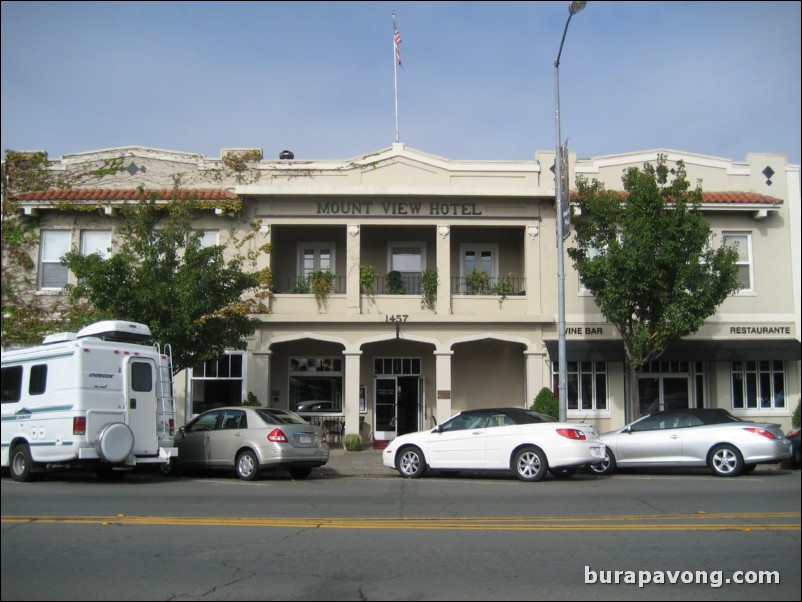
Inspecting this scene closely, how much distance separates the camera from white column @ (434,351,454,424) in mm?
22578

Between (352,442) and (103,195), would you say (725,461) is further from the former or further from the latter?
(103,195)

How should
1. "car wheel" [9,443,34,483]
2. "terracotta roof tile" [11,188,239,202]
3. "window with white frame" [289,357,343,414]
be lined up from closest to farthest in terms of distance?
"car wheel" [9,443,34,483], "terracotta roof tile" [11,188,239,202], "window with white frame" [289,357,343,414]

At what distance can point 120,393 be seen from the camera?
14438mm

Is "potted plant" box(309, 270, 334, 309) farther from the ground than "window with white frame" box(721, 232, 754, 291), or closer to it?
closer to it

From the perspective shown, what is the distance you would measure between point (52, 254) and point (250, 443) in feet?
36.3

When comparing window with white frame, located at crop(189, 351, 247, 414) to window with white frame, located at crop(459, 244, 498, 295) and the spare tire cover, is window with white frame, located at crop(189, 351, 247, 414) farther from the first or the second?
the spare tire cover

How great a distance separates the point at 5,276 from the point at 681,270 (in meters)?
18.3

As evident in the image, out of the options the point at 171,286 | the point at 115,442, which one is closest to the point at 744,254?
the point at 171,286

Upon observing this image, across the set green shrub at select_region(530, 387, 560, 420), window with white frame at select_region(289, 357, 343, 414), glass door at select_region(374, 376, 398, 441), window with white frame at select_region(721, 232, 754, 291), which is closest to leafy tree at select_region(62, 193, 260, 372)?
window with white frame at select_region(289, 357, 343, 414)

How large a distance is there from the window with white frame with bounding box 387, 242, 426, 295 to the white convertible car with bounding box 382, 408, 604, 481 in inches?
341

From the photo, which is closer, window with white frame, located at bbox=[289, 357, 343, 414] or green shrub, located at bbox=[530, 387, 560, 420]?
green shrub, located at bbox=[530, 387, 560, 420]

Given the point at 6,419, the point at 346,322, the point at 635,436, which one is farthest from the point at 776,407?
the point at 6,419

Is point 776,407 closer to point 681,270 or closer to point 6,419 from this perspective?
point 681,270

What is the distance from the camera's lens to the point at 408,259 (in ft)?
80.5
